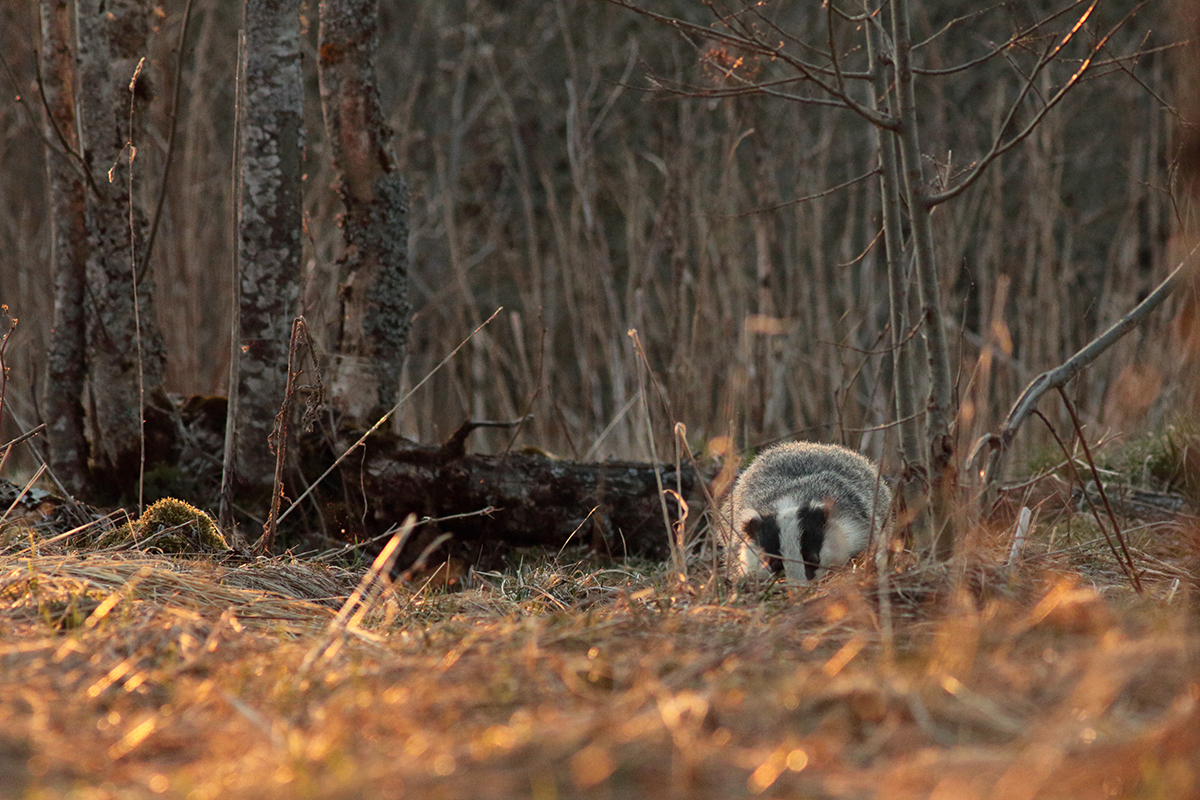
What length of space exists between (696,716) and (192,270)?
5070 millimetres

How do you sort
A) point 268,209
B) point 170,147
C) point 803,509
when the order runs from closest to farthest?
point 170,147, point 268,209, point 803,509

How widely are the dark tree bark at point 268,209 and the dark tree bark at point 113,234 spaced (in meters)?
0.48

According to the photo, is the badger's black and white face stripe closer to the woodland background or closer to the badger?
the badger

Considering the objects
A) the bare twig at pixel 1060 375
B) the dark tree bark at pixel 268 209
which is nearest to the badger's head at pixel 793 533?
the bare twig at pixel 1060 375

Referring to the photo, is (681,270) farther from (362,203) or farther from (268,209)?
(268,209)

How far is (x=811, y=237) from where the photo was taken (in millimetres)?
5773

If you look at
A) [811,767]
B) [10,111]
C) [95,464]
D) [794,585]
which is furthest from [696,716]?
[10,111]

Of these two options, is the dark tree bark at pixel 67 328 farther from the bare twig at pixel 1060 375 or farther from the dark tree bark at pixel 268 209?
the bare twig at pixel 1060 375

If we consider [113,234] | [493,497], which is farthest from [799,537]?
[113,234]

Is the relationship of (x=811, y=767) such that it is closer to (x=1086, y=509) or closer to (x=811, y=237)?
(x=1086, y=509)

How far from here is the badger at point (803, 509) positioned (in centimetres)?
368

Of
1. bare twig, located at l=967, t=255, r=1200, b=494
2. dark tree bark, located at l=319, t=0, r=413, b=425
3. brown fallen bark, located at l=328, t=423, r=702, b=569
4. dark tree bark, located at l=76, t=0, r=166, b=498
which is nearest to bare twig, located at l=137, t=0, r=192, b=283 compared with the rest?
dark tree bark, located at l=76, t=0, r=166, b=498

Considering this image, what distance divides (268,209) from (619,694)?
264 centimetres

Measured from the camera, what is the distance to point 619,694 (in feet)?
5.53
